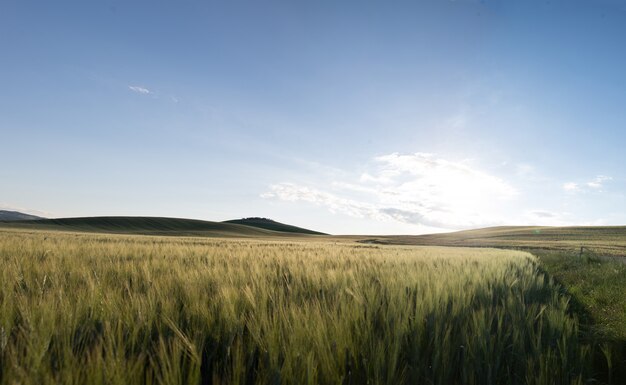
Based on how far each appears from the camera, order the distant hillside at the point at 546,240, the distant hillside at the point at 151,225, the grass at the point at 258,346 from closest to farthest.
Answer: the grass at the point at 258,346, the distant hillside at the point at 546,240, the distant hillside at the point at 151,225

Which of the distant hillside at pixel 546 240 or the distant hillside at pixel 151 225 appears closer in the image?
the distant hillside at pixel 546 240

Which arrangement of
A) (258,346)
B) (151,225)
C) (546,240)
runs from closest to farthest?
1. (258,346)
2. (546,240)
3. (151,225)

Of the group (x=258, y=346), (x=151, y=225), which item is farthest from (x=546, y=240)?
(x=151, y=225)

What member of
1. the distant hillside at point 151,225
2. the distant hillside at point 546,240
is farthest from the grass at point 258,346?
the distant hillside at point 151,225

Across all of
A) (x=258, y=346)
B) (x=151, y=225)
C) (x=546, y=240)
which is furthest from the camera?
(x=151, y=225)

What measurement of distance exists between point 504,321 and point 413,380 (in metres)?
1.31

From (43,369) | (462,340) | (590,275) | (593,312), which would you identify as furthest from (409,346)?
(590,275)

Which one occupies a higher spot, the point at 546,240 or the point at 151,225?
the point at 151,225

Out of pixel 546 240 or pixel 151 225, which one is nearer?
pixel 546 240

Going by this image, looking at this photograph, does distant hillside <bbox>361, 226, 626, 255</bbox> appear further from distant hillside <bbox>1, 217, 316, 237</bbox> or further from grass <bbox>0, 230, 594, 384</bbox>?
grass <bbox>0, 230, 594, 384</bbox>

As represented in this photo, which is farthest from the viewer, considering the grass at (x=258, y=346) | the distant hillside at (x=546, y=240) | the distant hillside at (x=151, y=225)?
the distant hillside at (x=151, y=225)

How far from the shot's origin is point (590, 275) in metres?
8.38

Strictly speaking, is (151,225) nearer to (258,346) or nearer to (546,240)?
(546,240)

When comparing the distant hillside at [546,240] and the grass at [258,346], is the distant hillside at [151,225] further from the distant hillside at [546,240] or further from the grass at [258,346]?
the grass at [258,346]
